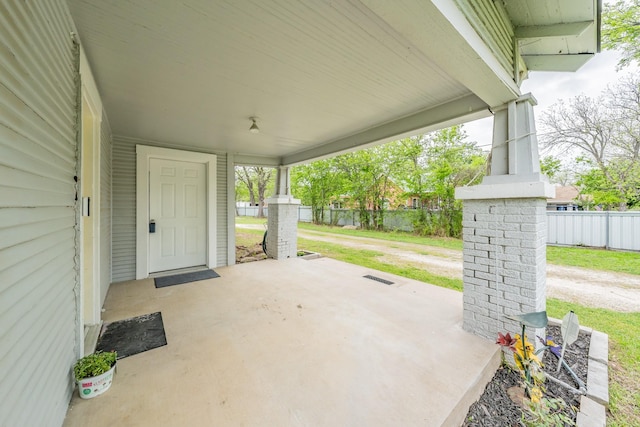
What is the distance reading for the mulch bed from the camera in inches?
62.1

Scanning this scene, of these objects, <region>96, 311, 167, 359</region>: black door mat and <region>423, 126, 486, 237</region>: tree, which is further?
<region>423, 126, 486, 237</region>: tree

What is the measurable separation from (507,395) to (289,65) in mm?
3065

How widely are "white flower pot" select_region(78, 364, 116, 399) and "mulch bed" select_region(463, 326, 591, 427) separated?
2.33m

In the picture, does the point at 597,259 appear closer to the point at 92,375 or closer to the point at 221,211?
the point at 221,211

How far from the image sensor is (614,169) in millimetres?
7945

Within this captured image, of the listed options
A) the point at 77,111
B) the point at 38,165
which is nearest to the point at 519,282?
the point at 38,165

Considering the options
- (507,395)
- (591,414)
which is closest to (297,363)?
(507,395)

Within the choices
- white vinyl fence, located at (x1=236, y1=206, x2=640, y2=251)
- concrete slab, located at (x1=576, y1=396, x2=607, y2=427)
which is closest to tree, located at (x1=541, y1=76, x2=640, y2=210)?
white vinyl fence, located at (x1=236, y1=206, x2=640, y2=251)

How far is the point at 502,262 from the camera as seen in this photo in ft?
7.25

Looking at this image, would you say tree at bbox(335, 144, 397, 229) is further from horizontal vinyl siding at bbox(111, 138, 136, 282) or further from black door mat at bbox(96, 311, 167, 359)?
black door mat at bbox(96, 311, 167, 359)

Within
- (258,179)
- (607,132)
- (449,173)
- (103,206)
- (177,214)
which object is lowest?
(177,214)

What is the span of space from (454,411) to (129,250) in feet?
15.6

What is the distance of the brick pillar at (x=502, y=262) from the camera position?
207cm

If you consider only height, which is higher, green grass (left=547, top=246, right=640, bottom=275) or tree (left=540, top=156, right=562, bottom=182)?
tree (left=540, top=156, right=562, bottom=182)
